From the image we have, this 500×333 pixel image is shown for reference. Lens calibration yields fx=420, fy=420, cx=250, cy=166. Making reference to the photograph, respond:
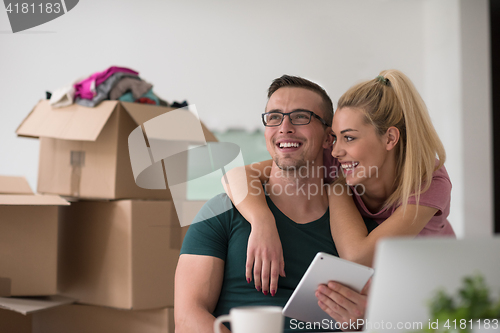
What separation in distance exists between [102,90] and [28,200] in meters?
0.50

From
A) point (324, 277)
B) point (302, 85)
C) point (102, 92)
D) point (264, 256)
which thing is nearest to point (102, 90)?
point (102, 92)

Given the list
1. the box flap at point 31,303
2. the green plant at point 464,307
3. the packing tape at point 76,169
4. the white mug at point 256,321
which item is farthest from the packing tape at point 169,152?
the green plant at point 464,307

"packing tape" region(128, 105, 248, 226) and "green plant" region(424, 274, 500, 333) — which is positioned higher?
"packing tape" region(128, 105, 248, 226)

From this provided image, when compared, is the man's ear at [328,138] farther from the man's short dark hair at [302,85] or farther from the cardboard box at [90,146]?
the cardboard box at [90,146]

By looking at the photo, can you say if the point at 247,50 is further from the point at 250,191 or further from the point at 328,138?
the point at 250,191

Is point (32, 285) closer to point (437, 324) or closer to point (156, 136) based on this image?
point (156, 136)

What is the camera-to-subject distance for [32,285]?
1.59m

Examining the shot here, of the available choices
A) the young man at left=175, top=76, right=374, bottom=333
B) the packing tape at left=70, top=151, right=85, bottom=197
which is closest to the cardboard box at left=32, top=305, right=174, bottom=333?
the packing tape at left=70, top=151, right=85, bottom=197

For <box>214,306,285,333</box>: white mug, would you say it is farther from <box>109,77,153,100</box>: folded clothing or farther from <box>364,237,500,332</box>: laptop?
<box>109,77,153,100</box>: folded clothing

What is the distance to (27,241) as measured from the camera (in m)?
1.59

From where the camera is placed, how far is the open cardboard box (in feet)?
5.44

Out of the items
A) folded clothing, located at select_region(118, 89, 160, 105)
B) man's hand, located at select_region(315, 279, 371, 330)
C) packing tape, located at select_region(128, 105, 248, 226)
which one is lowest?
man's hand, located at select_region(315, 279, 371, 330)

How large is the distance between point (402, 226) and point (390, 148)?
9.7 inches

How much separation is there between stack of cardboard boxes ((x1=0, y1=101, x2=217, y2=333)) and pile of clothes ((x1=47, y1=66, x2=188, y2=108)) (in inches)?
1.4
